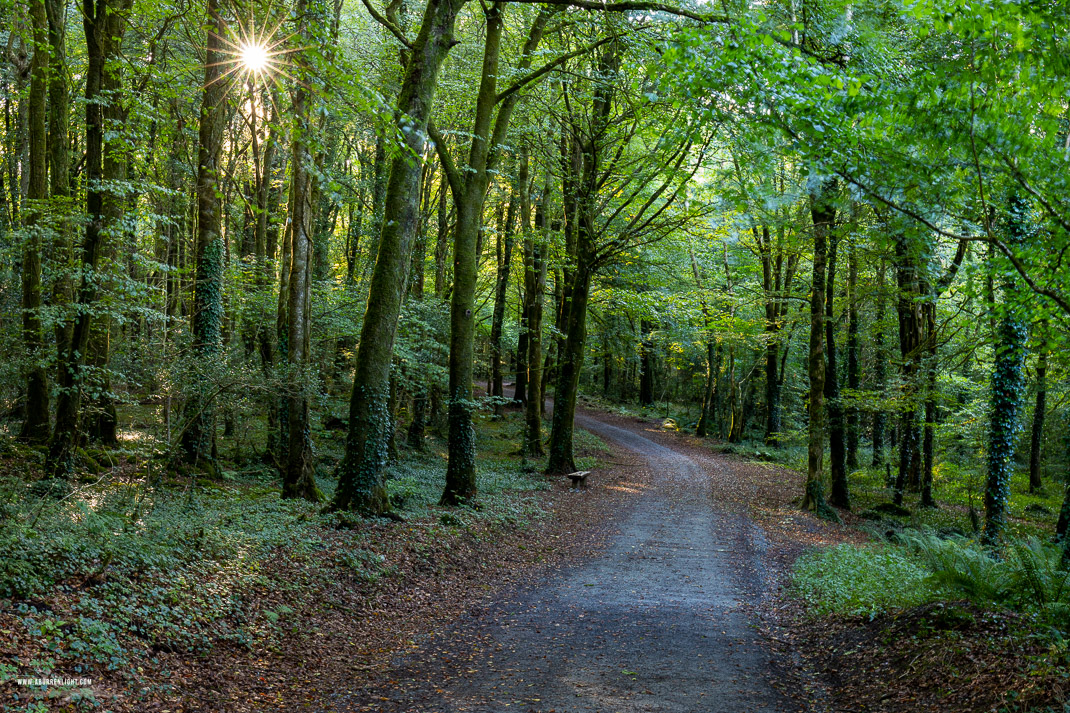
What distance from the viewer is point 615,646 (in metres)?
6.29

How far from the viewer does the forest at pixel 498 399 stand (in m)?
Answer: 5.11

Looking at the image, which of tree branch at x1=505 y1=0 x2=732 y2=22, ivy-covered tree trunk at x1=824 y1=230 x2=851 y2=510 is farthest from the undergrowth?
ivy-covered tree trunk at x1=824 y1=230 x2=851 y2=510

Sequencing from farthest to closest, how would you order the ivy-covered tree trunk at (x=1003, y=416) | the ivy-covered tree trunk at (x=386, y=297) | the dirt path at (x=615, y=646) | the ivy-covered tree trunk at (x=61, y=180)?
the ivy-covered tree trunk at (x=1003, y=416)
the ivy-covered tree trunk at (x=61, y=180)
the ivy-covered tree trunk at (x=386, y=297)
the dirt path at (x=615, y=646)

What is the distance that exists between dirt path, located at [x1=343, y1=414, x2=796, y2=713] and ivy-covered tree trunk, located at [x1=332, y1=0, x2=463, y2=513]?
303cm

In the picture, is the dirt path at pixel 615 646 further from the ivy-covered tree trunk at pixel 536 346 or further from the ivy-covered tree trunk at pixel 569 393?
the ivy-covered tree trunk at pixel 536 346

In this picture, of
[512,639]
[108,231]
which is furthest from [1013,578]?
[108,231]

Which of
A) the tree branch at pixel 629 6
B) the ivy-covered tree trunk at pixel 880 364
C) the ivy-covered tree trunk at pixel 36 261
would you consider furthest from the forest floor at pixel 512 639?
the ivy-covered tree trunk at pixel 880 364

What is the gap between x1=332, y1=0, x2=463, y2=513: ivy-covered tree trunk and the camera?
940 centimetres

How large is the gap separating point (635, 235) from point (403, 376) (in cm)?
731

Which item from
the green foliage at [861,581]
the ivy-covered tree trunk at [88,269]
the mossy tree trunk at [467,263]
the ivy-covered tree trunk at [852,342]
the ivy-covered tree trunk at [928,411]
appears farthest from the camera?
the ivy-covered tree trunk at [852,342]

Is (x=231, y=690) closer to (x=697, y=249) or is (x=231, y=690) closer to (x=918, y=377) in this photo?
(x=918, y=377)

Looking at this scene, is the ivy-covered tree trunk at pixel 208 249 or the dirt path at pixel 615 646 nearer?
the dirt path at pixel 615 646

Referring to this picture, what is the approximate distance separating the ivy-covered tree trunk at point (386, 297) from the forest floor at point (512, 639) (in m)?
0.84

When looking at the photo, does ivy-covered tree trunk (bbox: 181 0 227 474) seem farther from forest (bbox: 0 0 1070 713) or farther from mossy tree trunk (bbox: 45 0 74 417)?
mossy tree trunk (bbox: 45 0 74 417)
